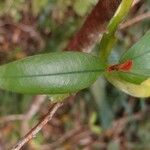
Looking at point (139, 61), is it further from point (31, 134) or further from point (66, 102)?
point (66, 102)

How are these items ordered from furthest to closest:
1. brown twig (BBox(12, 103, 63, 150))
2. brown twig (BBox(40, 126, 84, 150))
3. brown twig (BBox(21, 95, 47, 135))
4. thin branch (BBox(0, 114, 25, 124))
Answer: brown twig (BBox(40, 126, 84, 150)), thin branch (BBox(0, 114, 25, 124)), brown twig (BBox(21, 95, 47, 135)), brown twig (BBox(12, 103, 63, 150))

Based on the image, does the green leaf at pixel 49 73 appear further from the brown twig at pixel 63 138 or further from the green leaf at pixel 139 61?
the brown twig at pixel 63 138

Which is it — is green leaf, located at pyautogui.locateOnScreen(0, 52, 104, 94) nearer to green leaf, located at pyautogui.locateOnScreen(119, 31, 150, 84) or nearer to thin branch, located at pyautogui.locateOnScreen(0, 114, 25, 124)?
green leaf, located at pyautogui.locateOnScreen(119, 31, 150, 84)

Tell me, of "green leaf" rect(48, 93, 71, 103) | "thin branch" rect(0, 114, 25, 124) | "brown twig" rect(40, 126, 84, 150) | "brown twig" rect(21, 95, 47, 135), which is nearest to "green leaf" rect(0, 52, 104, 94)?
"green leaf" rect(48, 93, 71, 103)

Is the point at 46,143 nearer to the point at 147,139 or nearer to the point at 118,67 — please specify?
the point at 147,139

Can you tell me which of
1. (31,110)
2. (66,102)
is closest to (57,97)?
(66,102)

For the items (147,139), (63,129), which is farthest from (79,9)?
(147,139)

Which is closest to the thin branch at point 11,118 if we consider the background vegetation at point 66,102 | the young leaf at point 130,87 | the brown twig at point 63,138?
Result: the background vegetation at point 66,102
